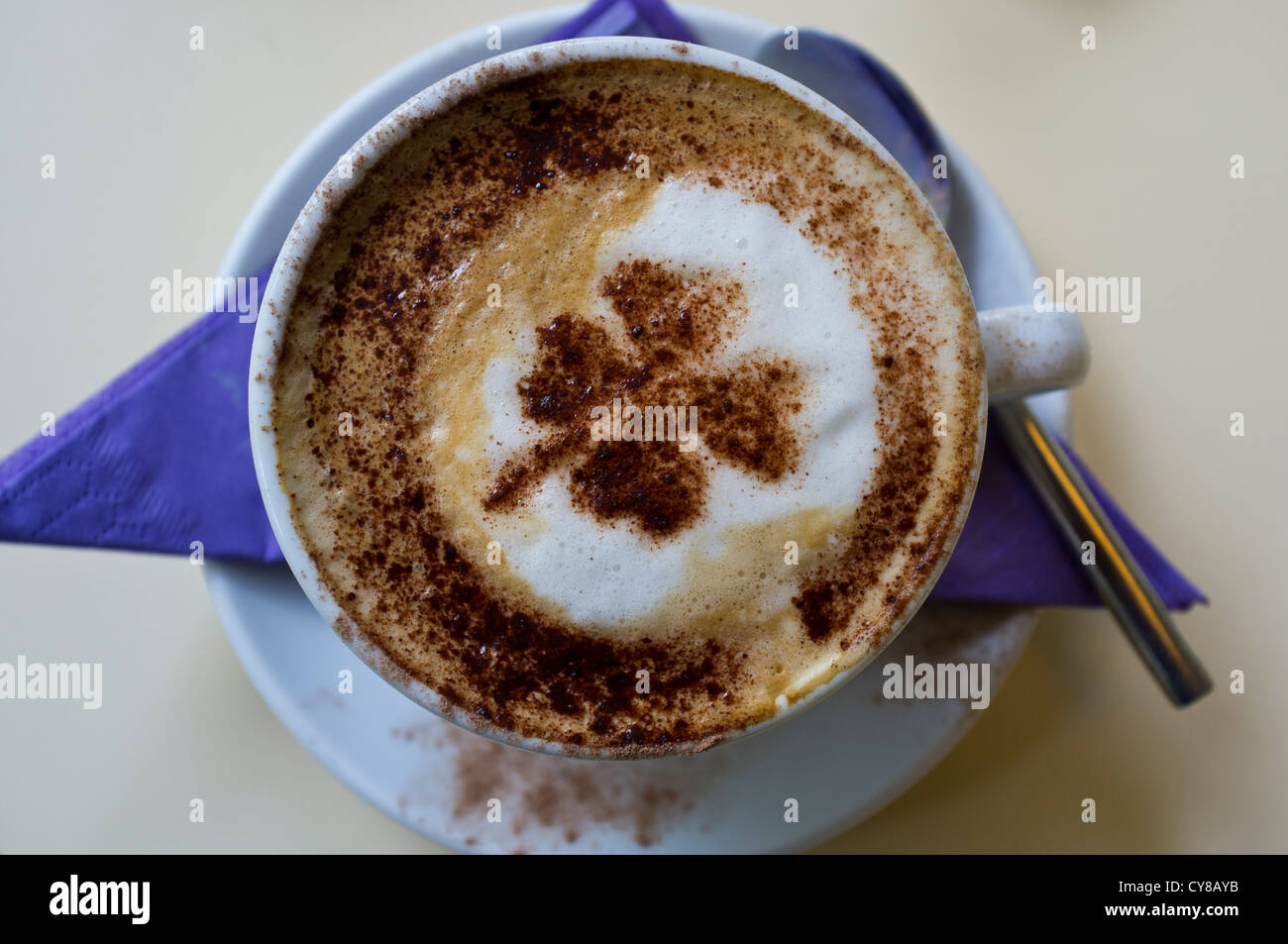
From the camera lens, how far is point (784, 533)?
110cm

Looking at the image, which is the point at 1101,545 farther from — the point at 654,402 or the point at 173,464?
the point at 173,464

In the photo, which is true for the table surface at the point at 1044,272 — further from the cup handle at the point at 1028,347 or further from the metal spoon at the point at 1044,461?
the cup handle at the point at 1028,347

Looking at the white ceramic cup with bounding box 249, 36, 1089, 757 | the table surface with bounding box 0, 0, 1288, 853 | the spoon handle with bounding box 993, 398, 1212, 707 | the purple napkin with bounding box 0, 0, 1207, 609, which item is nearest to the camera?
the white ceramic cup with bounding box 249, 36, 1089, 757

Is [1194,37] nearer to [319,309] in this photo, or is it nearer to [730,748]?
[730,748]

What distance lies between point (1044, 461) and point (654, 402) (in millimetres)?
641

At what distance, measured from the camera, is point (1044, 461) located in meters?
1.40

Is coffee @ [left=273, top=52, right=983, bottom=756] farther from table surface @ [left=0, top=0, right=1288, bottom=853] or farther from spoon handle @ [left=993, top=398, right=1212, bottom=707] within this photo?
table surface @ [left=0, top=0, right=1288, bottom=853]

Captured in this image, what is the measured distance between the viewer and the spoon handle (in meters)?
1.40

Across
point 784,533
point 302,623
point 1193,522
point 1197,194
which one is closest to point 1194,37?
point 1197,194

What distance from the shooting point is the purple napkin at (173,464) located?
1.24 m

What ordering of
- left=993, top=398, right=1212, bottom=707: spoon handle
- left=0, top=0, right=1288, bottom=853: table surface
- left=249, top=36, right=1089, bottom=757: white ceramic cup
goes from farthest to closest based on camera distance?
left=0, top=0, right=1288, bottom=853: table surface → left=993, top=398, right=1212, bottom=707: spoon handle → left=249, top=36, right=1089, bottom=757: white ceramic cup

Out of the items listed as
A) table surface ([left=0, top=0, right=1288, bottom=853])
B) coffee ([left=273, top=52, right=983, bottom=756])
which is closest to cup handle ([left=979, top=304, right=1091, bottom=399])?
coffee ([left=273, top=52, right=983, bottom=756])

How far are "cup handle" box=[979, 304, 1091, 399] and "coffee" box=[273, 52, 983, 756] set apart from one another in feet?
0.20

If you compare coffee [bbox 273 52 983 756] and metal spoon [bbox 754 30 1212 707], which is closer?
coffee [bbox 273 52 983 756]
